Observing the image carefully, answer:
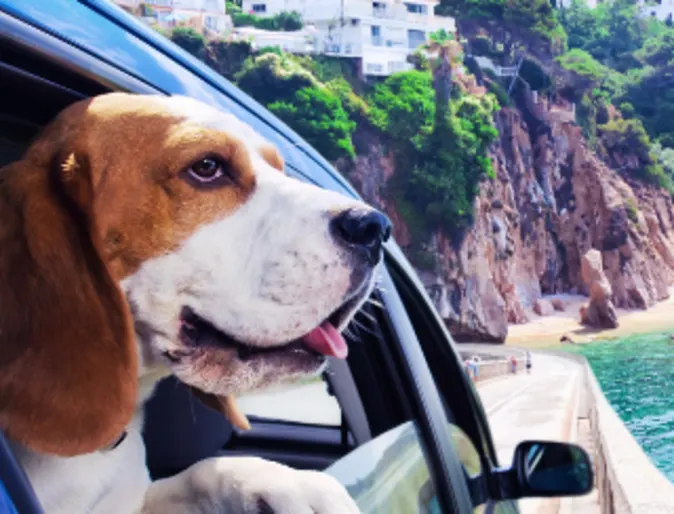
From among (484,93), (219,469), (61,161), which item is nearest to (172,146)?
(61,161)

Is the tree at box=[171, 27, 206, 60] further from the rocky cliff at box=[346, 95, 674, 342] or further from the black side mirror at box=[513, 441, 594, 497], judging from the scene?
the black side mirror at box=[513, 441, 594, 497]

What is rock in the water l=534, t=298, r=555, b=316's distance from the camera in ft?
159

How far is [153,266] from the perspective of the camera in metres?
1.03

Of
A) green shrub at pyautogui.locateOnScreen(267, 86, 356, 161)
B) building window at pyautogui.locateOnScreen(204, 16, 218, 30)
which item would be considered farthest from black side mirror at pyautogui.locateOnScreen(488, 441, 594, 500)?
building window at pyautogui.locateOnScreen(204, 16, 218, 30)

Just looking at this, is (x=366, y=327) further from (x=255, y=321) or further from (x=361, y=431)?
(x=255, y=321)

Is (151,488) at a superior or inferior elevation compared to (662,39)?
inferior

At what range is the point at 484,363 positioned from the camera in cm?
2659

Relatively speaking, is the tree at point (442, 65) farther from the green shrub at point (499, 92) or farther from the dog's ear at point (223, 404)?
the dog's ear at point (223, 404)

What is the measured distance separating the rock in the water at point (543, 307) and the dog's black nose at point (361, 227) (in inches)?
1911

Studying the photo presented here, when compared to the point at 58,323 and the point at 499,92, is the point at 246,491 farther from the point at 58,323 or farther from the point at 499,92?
the point at 499,92

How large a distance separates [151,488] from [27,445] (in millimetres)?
298

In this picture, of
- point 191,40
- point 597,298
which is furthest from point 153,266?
point 597,298

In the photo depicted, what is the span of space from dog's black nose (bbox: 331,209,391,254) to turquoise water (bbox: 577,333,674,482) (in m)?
33.3

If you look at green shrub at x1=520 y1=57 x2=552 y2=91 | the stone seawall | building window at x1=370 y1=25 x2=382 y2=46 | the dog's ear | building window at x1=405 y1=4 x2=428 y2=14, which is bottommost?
the stone seawall
